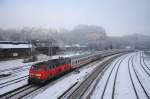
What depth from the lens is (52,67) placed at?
21.0 metres

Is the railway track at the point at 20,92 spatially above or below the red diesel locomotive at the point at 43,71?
below

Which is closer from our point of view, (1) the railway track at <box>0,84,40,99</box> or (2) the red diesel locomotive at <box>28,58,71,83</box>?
(1) the railway track at <box>0,84,40,99</box>

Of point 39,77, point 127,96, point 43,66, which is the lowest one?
point 127,96

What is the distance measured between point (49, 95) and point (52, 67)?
5745mm

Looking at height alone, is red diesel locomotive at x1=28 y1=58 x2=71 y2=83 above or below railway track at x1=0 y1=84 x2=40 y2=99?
above

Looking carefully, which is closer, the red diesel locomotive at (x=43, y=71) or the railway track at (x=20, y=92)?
the railway track at (x=20, y=92)

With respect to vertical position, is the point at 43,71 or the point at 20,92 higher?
the point at 43,71

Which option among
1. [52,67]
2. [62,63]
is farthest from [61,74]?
[52,67]

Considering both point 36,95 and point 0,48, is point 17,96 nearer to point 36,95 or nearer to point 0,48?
point 36,95

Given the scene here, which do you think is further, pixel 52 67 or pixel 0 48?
pixel 0 48

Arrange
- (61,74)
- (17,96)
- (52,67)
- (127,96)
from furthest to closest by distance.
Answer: (61,74) < (52,67) < (127,96) < (17,96)

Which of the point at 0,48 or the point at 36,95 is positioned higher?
the point at 0,48

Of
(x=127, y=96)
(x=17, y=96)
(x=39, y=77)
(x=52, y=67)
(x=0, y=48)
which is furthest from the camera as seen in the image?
(x=0, y=48)

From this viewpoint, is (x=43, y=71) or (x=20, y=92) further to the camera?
(x=43, y=71)
